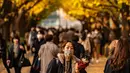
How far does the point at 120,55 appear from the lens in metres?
11.6

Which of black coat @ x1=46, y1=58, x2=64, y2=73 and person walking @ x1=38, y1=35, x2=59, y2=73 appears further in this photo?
person walking @ x1=38, y1=35, x2=59, y2=73

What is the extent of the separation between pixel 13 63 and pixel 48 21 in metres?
118

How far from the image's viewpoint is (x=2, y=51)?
67.5ft

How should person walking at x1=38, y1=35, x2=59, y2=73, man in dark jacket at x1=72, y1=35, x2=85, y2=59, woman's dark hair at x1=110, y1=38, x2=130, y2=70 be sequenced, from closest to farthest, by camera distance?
1. woman's dark hair at x1=110, y1=38, x2=130, y2=70
2. person walking at x1=38, y1=35, x2=59, y2=73
3. man in dark jacket at x1=72, y1=35, x2=85, y2=59

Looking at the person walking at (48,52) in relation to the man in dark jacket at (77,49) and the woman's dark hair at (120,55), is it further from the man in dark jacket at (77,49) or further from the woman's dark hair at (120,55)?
the woman's dark hair at (120,55)

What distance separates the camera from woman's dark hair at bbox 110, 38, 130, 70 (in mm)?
11609

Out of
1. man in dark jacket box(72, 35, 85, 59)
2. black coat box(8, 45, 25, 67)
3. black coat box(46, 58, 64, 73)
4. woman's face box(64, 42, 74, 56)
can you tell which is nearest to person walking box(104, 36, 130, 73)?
woman's face box(64, 42, 74, 56)

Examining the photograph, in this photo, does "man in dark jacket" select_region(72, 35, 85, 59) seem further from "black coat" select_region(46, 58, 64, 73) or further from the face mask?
the face mask

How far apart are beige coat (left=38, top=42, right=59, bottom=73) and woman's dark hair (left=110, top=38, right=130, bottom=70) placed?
2.76 meters

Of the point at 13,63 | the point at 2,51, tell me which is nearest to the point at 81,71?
the point at 13,63

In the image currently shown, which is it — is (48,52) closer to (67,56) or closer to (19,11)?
(67,56)

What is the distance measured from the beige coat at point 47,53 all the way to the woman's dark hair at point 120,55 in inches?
109

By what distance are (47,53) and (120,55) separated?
3.16 m

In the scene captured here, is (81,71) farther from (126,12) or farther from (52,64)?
(126,12)
